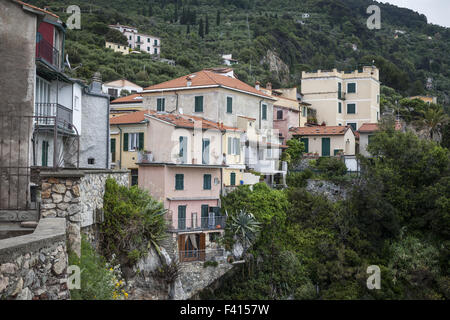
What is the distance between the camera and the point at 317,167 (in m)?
42.8

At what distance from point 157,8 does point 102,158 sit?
13237cm

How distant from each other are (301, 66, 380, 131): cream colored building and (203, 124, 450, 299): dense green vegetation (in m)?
20.4

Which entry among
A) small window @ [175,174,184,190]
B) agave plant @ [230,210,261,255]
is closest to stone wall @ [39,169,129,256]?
small window @ [175,174,184,190]

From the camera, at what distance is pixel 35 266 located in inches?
268

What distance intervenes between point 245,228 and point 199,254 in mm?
3408

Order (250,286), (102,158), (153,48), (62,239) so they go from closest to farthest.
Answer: (62,239) < (102,158) < (250,286) < (153,48)

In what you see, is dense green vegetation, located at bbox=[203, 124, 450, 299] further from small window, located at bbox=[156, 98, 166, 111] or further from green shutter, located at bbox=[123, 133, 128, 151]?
small window, located at bbox=[156, 98, 166, 111]

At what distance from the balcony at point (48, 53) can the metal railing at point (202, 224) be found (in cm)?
1221

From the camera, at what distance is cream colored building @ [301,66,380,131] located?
192 feet

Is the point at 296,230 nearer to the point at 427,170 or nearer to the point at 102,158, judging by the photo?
the point at 427,170

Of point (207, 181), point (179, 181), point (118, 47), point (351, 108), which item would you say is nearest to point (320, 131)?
point (351, 108)

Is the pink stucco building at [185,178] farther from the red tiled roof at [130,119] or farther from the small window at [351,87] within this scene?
the small window at [351,87]

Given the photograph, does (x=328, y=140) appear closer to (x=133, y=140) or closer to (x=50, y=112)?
(x=133, y=140)

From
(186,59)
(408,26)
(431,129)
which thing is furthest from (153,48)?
(408,26)
